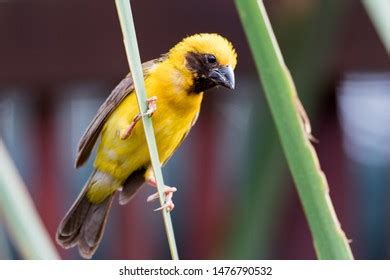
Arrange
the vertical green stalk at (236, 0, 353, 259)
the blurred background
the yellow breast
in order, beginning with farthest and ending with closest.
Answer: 1. the yellow breast
2. the blurred background
3. the vertical green stalk at (236, 0, 353, 259)

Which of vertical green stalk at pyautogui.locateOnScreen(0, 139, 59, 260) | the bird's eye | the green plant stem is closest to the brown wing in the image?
the bird's eye

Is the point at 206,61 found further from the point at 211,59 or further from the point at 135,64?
the point at 135,64

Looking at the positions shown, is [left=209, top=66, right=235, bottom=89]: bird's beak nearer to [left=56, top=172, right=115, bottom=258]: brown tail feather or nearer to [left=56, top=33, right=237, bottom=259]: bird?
[left=56, top=33, right=237, bottom=259]: bird

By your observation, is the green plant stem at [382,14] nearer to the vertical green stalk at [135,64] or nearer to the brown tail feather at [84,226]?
the vertical green stalk at [135,64]

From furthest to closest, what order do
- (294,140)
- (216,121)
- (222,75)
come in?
(216,121) < (222,75) < (294,140)

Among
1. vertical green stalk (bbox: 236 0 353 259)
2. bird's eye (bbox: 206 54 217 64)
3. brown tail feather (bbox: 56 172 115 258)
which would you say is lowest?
brown tail feather (bbox: 56 172 115 258)

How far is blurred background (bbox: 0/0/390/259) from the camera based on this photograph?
3.50 ft

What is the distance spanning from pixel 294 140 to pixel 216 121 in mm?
1889

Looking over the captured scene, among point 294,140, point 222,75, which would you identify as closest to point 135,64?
point 294,140

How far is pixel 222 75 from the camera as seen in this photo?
111cm

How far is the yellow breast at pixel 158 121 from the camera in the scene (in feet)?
4.00
